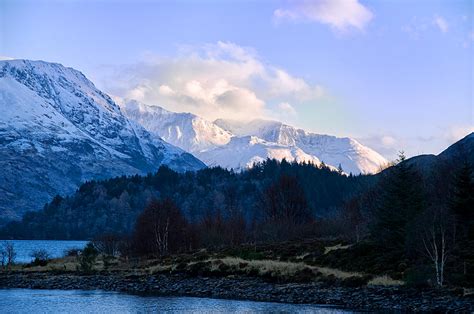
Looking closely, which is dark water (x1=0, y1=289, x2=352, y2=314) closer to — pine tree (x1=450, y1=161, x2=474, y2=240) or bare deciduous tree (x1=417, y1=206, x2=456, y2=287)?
bare deciduous tree (x1=417, y1=206, x2=456, y2=287)

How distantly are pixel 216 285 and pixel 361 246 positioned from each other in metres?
18.4

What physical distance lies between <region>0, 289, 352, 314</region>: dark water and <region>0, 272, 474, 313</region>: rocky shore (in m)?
3.04

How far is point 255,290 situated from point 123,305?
508 inches

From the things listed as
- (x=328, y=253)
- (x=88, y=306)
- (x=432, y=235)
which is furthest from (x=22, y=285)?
(x=432, y=235)

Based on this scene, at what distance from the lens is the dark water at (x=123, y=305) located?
52.7m

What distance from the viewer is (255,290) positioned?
63.0 meters

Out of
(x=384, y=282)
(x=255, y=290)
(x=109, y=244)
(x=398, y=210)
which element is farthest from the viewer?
(x=109, y=244)

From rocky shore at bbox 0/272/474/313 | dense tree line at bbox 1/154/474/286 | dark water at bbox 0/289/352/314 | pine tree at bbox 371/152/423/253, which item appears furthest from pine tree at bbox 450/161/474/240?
dark water at bbox 0/289/352/314

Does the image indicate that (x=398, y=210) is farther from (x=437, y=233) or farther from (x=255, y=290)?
(x=255, y=290)

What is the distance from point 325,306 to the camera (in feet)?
173

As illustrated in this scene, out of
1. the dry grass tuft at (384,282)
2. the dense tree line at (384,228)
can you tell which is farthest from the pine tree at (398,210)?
the dry grass tuft at (384,282)

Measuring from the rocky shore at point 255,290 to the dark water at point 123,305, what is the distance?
9.98 ft

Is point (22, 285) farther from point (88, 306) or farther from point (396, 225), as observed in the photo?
point (396, 225)

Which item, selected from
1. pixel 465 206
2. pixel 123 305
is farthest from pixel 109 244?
pixel 465 206
